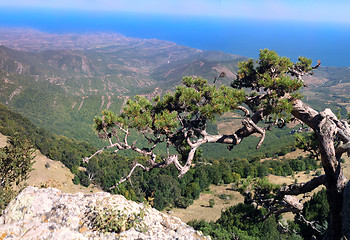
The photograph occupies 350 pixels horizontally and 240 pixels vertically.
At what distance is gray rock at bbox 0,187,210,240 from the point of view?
19.6 feet

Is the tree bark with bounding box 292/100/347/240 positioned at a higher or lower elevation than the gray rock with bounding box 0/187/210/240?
higher

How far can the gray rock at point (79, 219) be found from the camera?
5.98 meters

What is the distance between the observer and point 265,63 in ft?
33.1

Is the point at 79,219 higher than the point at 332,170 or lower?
lower

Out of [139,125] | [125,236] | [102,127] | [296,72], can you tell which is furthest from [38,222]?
[296,72]

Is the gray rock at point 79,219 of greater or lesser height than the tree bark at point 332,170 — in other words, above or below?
below

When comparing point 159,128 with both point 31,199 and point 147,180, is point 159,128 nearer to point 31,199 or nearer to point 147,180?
point 31,199

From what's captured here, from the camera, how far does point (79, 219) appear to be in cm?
684

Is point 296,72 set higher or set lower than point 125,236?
higher

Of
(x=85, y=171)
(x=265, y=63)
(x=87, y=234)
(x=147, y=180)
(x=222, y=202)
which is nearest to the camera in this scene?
(x=87, y=234)

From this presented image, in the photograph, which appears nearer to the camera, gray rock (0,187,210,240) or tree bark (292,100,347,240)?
gray rock (0,187,210,240)

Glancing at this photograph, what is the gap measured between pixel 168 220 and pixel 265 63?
27.6 ft

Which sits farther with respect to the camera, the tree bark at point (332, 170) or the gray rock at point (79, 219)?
the tree bark at point (332, 170)

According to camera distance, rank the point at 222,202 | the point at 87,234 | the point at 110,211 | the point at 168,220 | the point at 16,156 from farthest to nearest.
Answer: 1. the point at 222,202
2. the point at 16,156
3. the point at 168,220
4. the point at 110,211
5. the point at 87,234
